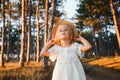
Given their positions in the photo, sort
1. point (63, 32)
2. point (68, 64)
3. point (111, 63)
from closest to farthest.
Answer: point (68, 64), point (63, 32), point (111, 63)

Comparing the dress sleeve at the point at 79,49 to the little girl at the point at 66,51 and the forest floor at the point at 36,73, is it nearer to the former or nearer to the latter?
the little girl at the point at 66,51

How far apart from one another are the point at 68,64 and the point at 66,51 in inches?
11.1

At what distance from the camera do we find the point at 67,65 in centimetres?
Result: 504

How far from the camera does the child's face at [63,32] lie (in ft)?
17.0

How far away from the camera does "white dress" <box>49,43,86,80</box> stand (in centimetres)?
497

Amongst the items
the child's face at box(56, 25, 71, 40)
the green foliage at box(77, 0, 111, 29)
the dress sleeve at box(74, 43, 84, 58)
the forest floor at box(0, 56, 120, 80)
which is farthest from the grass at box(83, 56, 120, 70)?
the child's face at box(56, 25, 71, 40)

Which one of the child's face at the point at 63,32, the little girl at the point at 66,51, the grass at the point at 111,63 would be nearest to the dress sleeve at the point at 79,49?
the little girl at the point at 66,51

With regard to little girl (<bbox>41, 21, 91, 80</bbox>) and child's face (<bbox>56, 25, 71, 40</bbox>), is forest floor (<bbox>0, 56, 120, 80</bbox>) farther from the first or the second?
child's face (<bbox>56, 25, 71, 40</bbox>)

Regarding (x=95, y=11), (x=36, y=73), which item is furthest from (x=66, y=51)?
(x=95, y=11)

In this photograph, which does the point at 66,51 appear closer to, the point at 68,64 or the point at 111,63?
the point at 68,64

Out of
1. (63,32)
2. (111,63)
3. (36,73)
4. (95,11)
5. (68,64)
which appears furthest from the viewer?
(95,11)

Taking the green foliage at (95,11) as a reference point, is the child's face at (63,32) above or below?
above

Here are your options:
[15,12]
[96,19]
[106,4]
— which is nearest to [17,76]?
[106,4]

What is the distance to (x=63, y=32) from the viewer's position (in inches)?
205
